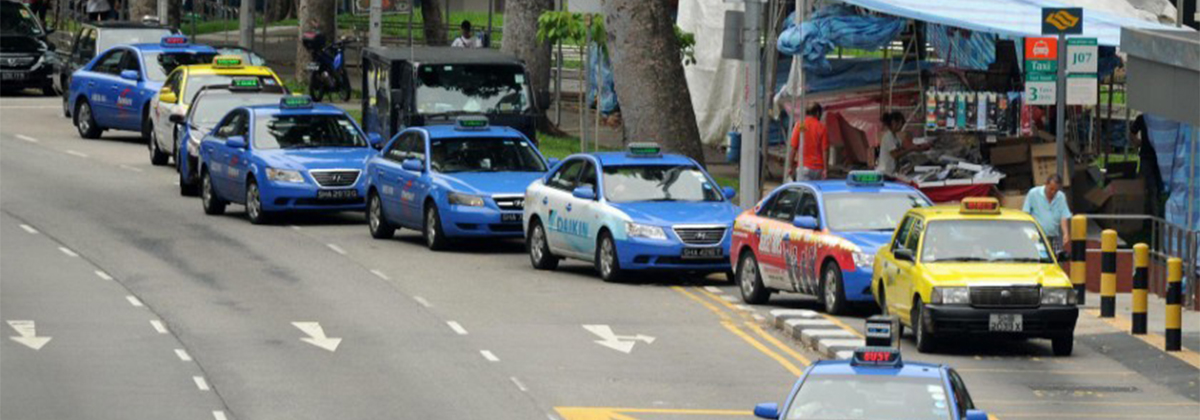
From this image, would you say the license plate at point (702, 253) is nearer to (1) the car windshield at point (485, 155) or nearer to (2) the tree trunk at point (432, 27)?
(1) the car windshield at point (485, 155)

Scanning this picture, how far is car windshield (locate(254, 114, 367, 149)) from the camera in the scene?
33.8m

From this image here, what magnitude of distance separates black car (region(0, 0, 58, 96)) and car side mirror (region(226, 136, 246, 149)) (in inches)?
785

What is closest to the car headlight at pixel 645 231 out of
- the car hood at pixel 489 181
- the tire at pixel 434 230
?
the car hood at pixel 489 181

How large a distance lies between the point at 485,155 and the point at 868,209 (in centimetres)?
743

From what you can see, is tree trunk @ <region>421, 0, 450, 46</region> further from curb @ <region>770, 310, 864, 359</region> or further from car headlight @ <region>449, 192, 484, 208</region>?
curb @ <region>770, 310, 864, 359</region>

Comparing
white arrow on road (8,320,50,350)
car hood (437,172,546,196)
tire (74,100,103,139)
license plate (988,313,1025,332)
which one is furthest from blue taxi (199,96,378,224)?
license plate (988,313,1025,332)

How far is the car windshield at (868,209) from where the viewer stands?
2505cm

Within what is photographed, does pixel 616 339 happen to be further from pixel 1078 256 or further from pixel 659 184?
pixel 1078 256

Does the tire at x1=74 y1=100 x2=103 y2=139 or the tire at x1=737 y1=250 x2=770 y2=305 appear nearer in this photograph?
the tire at x1=737 y1=250 x2=770 y2=305

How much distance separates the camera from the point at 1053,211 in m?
26.9

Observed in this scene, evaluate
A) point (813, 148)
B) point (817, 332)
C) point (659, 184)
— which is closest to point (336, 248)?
point (659, 184)

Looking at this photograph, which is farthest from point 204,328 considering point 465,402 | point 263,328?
point 465,402

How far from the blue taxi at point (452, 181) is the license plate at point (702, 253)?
3523 mm

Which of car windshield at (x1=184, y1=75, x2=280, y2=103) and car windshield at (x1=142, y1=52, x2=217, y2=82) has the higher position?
car windshield at (x1=142, y1=52, x2=217, y2=82)
